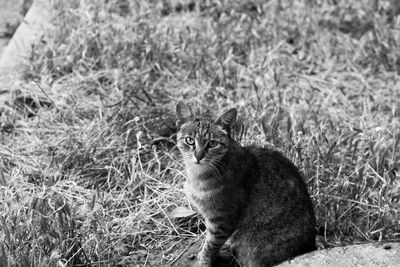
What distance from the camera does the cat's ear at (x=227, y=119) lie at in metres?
4.07

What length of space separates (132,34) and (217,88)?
1.02m

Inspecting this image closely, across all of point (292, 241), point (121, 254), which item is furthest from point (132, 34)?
point (292, 241)

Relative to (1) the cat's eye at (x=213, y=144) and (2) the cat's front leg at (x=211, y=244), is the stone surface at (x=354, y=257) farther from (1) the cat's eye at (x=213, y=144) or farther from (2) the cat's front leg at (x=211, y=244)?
(1) the cat's eye at (x=213, y=144)

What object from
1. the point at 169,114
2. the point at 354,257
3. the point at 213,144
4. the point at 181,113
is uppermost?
the point at 181,113

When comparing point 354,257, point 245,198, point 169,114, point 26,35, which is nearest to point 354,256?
point 354,257

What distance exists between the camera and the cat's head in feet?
13.1

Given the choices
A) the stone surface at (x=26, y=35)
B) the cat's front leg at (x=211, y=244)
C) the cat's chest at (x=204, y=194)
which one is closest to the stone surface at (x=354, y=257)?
the cat's front leg at (x=211, y=244)

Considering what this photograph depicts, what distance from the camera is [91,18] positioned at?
6262mm

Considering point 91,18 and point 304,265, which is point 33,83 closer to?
point 91,18

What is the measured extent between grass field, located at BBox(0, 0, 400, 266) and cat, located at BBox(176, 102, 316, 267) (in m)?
0.46

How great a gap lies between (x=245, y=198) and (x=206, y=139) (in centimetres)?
41

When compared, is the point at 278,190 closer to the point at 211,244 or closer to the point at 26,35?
the point at 211,244

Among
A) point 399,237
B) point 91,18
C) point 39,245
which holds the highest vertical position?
point 91,18

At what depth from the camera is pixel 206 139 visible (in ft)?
13.1
